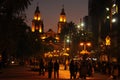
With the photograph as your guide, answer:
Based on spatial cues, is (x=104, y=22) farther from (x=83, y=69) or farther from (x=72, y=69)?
(x=83, y=69)

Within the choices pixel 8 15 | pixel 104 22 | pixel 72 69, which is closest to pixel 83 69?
pixel 72 69

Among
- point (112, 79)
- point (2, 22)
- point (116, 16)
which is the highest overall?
point (116, 16)

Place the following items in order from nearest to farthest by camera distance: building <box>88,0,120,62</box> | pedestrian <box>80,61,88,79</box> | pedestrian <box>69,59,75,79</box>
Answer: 1. pedestrian <box>80,61,88,79</box>
2. pedestrian <box>69,59,75,79</box>
3. building <box>88,0,120,62</box>

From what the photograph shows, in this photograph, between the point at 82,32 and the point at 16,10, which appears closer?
the point at 16,10

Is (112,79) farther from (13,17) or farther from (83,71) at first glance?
(13,17)

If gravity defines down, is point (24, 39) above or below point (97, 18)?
below

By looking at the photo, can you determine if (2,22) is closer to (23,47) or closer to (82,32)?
(23,47)

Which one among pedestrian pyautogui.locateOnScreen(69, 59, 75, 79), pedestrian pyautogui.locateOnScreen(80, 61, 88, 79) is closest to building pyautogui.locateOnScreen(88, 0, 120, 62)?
pedestrian pyautogui.locateOnScreen(69, 59, 75, 79)

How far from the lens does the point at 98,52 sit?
93.3 m

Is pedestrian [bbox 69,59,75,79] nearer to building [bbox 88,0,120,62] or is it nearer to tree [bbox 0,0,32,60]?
tree [bbox 0,0,32,60]

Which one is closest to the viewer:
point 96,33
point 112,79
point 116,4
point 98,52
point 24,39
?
point 112,79

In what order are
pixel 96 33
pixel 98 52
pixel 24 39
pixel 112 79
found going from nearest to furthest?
1. pixel 112 79
2. pixel 24 39
3. pixel 98 52
4. pixel 96 33

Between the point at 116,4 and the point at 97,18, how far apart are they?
42.6 metres

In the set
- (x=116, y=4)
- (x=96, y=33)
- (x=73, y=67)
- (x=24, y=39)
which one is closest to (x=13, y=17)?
(x=73, y=67)
